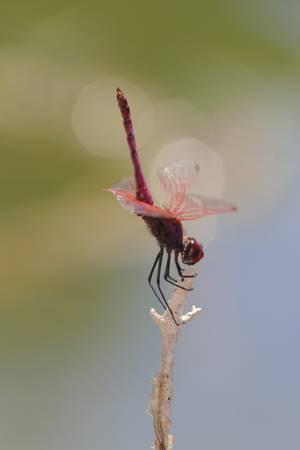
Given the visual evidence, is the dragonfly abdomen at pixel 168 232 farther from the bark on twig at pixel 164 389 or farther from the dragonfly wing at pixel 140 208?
the bark on twig at pixel 164 389

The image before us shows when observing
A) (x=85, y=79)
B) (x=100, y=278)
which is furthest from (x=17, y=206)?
(x=85, y=79)

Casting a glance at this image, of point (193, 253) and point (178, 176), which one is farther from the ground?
point (178, 176)

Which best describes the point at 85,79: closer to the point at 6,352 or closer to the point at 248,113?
the point at 248,113

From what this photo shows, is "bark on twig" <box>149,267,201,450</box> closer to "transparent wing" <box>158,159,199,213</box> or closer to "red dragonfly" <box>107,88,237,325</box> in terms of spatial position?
"red dragonfly" <box>107,88,237,325</box>

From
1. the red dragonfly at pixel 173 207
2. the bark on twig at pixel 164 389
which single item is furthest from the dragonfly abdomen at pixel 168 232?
the bark on twig at pixel 164 389

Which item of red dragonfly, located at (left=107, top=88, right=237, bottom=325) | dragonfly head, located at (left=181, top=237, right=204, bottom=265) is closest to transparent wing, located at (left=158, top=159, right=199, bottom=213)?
red dragonfly, located at (left=107, top=88, right=237, bottom=325)

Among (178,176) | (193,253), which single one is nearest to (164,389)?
(193,253)

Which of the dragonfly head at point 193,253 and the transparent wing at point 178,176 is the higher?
the transparent wing at point 178,176

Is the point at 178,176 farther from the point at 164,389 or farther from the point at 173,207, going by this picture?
→ the point at 164,389
